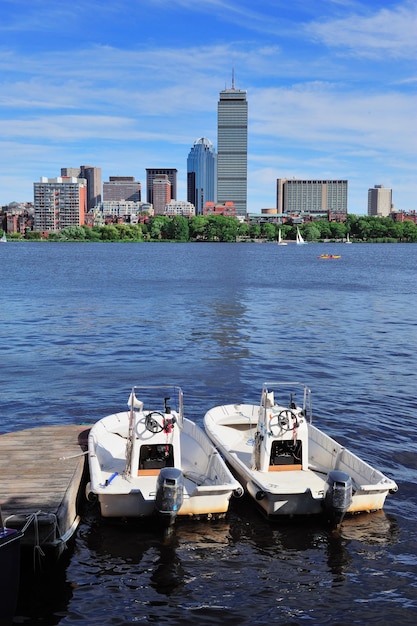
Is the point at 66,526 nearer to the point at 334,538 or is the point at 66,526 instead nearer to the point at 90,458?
the point at 90,458

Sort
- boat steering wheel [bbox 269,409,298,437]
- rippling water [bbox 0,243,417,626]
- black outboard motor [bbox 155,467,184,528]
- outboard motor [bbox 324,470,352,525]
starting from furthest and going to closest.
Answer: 1. boat steering wheel [bbox 269,409,298,437]
2. outboard motor [bbox 324,470,352,525]
3. black outboard motor [bbox 155,467,184,528]
4. rippling water [bbox 0,243,417,626]

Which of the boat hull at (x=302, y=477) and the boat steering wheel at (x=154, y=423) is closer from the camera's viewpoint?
the boat hull at (x=302, y=477)

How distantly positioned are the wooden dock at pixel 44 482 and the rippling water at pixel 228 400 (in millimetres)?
721

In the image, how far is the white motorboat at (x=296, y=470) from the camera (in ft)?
48.6

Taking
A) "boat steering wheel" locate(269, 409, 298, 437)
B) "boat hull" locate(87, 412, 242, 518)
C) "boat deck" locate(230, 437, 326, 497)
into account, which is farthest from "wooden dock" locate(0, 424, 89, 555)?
"boat steering wheel" locate(269, 409, 298, 437)

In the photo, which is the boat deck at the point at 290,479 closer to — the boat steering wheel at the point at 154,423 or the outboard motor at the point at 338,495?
the outboard motor at the point at 338,495

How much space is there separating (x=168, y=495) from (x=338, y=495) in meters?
3.41

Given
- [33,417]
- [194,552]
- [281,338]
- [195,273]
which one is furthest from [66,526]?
[195,273]

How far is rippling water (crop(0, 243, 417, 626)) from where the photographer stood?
1241cm

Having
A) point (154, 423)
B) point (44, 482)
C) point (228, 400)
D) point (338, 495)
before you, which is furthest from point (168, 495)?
point (228, 400)

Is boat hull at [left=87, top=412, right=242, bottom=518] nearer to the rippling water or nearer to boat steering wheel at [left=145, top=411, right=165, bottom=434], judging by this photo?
the rippling water

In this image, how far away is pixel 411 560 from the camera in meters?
14.0

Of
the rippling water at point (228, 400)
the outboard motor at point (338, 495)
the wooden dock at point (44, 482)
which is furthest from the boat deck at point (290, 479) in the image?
the wooden dock at point (44, 482)

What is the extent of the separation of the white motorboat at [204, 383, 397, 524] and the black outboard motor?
1986 mm
